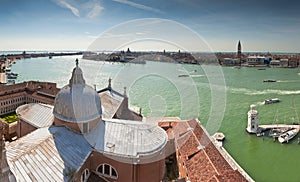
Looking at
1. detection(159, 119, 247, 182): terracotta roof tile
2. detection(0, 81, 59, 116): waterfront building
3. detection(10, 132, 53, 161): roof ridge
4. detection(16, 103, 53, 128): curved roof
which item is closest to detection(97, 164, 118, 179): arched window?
detection(10, 132, 53, 161): roof ridge

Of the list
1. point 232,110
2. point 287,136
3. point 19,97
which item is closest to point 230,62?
point 232,110

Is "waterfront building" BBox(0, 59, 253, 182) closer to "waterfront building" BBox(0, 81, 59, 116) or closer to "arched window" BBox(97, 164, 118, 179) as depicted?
"arched window" BBox(97, 164, 118, 179)

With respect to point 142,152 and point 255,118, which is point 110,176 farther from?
point 255,118

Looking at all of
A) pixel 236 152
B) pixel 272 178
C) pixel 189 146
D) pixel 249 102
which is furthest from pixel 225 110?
pixel 189 146

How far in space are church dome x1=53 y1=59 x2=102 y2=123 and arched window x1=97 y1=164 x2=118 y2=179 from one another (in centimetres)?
137

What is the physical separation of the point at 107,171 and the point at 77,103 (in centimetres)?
206

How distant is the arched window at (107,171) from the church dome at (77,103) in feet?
4.48

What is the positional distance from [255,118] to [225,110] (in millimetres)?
5620

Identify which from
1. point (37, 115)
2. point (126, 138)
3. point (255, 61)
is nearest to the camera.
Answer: point (126, 138)

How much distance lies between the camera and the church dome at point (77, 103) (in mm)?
7121

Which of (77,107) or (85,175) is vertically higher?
(77,107)

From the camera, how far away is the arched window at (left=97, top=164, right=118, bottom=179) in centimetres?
675

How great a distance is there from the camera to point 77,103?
7137mm

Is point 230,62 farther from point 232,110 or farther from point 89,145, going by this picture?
point 89,145
